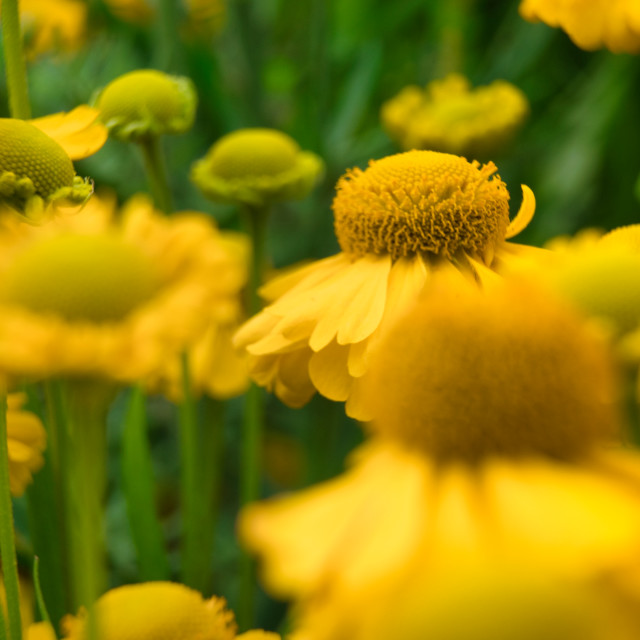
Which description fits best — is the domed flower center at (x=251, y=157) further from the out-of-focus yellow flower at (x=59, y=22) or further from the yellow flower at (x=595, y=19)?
the out-of-focus yellow flower at (x=59, y=22)

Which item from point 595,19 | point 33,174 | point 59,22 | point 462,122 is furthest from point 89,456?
point 59,22

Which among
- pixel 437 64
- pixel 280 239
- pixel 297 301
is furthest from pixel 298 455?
pixel 297 301

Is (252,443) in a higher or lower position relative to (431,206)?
lower

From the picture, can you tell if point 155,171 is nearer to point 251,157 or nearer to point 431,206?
point 251,157

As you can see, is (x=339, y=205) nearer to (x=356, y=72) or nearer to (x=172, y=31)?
(x=172, y=31)

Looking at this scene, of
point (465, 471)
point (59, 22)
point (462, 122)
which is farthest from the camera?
point (59, 22)

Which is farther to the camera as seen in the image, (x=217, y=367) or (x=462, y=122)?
(x=462, y=122)
